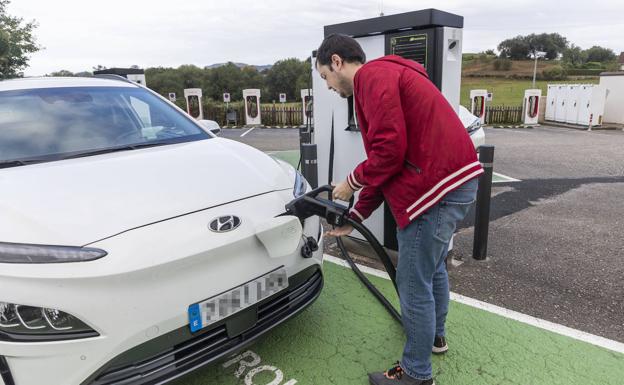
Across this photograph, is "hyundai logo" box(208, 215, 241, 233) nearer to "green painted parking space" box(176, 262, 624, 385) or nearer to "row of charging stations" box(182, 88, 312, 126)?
"green painted parking space" box(176, 262, 624, 385)

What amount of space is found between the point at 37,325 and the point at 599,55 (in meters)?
89.1

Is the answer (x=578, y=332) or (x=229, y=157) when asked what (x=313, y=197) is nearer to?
(x=229, y=157)

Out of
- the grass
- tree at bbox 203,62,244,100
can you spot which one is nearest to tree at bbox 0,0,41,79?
tree at bbox 203,62,244,100

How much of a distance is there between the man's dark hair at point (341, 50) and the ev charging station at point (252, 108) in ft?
61.8

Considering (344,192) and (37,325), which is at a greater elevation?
(344,192)

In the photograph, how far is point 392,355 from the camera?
2.52 metres

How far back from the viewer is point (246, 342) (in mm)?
2041

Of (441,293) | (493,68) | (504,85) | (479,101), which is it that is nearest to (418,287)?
(441,293)

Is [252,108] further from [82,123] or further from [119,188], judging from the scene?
[119,188]

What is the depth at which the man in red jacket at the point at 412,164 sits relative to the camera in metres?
1.82

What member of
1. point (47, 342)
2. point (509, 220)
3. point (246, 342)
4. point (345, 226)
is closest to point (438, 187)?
point (345, 226)

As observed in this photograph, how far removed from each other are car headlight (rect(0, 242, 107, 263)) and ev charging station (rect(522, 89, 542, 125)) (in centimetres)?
1993

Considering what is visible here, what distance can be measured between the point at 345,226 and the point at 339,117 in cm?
185

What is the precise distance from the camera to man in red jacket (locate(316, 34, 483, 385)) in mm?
1824
